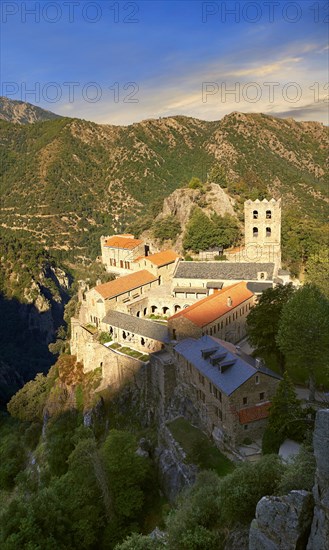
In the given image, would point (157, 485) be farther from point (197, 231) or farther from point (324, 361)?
point (197, 231)

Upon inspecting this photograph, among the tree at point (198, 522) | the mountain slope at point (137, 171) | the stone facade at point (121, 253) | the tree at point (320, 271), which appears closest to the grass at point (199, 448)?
the tree at point (198, 522)

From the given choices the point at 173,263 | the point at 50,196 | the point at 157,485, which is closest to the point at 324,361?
the point at 157,485

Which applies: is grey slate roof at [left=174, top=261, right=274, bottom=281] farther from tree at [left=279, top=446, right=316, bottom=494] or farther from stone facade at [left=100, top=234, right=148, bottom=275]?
tree at [left=279, top=446, right=316, bottom=494]

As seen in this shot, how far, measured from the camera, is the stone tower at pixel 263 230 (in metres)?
62.4

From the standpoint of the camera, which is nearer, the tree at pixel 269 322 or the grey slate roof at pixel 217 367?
the grey slate roof at pixel 217 367

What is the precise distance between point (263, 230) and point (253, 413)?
36.7m

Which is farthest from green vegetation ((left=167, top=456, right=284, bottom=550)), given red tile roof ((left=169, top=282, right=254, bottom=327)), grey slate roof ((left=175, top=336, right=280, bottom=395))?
red tile roof ((left=169, top=282, right=254, bottom=327))

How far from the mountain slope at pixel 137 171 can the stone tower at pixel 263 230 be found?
6278 cm

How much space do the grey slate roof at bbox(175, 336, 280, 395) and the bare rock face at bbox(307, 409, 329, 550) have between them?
1712 centimetres

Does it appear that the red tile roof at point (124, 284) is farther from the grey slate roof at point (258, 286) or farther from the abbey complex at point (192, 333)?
the grey slate roof at point (258, 286)

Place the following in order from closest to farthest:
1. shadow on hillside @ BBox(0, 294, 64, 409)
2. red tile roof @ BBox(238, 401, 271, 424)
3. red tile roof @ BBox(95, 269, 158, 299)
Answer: red tile roof @ BBox(238, 401, 271, 424)
red tile roof @ BBox(95, 269, 158, 299)
shadow on hillside @ BBox(0, 294, 64, 409)

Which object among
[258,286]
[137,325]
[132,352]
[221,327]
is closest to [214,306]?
[221,327]

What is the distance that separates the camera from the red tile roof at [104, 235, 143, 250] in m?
72.2

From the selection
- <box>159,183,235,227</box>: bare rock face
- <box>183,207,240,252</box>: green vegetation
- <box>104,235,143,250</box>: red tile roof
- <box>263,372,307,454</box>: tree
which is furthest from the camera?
<box>159,183,235,227</box>: bare rock face
